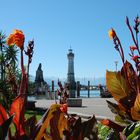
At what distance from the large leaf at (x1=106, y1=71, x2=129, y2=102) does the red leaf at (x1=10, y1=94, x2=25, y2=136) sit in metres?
0.81

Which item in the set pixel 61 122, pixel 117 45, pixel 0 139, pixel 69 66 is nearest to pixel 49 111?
pixel 61 122

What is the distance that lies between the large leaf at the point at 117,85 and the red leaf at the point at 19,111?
81 cm

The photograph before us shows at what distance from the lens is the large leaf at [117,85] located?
245cm

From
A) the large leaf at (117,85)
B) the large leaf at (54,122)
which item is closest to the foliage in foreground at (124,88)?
the large leaf at (117,85)

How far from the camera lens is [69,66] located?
40.0 m

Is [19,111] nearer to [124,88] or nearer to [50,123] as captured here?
[50,123]

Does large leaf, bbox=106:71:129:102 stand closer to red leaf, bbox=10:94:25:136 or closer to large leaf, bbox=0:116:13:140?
red leaf, bbox=10:94:25:136

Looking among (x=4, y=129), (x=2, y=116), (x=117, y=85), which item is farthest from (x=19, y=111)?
(x=117, y=85)

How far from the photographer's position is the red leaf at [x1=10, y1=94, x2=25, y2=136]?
5.91 feet

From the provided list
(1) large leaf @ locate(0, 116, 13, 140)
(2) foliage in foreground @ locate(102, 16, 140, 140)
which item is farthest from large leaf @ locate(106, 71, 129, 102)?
(1) large leaf @ locate(0, 116, 13, 140)

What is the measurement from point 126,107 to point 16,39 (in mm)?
914

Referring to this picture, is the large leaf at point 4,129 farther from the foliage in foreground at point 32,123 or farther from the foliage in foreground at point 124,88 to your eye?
the foliage in foreground at point 124,88

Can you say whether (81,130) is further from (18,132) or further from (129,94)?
(129,94)

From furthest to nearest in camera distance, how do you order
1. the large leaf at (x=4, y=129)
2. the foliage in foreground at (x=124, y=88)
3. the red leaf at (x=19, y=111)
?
the foliage in foreground at (x=124, y=88) → the red leaf at (x=19, y=111) → the large leaf at (x=4, y=129)
